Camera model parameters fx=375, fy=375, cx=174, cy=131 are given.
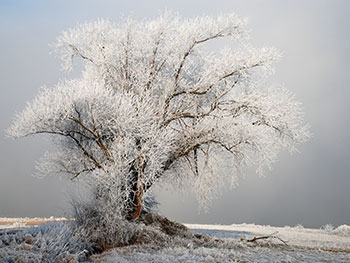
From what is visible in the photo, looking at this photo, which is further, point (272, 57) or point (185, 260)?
point (272, 57)

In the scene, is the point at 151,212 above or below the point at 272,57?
below

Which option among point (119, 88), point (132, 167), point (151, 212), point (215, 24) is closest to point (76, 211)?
point (132, 167)

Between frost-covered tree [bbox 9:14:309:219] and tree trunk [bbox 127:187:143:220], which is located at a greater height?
frost-covered tree [bbox 9:14:309:219]

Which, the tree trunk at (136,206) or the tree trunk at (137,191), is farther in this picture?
the tree trunk at (136,206)

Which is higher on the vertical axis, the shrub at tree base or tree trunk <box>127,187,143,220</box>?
the shrub at tree base

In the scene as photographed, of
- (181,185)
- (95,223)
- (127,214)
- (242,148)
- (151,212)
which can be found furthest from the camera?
(181,185)

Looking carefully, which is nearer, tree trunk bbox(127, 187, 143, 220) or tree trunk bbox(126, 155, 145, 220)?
tree trunk bbox(126, 155, 145, 220)

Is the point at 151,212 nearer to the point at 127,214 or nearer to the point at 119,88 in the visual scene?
the point at 127,214

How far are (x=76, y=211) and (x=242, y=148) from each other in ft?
15.1

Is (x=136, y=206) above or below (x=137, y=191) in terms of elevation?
below

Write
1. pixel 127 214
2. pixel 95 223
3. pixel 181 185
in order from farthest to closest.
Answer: pixel 181 185, pixel 127 214, pixel 95 223

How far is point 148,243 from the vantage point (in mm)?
6406

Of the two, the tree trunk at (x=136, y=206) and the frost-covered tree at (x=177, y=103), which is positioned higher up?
the frost-covered tree at (x=177, y=103)

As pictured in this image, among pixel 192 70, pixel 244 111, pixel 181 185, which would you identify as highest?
pixel 192 70
